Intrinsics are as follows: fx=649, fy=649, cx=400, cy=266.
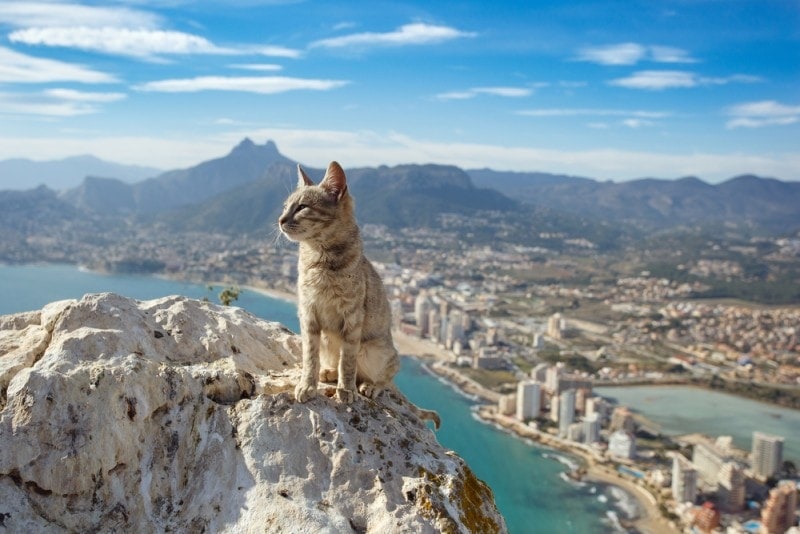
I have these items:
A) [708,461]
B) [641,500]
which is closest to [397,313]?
[708,461]

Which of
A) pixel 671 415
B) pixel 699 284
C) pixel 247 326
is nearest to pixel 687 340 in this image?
pixel 671 415

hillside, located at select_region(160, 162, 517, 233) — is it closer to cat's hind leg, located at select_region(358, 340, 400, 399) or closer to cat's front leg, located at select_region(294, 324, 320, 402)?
cat's hind leg, located at select_region(358, 340, 400, 399)

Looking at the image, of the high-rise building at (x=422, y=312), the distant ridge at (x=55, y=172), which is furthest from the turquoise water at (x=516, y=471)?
the distant ridge at (x=55, y=172)

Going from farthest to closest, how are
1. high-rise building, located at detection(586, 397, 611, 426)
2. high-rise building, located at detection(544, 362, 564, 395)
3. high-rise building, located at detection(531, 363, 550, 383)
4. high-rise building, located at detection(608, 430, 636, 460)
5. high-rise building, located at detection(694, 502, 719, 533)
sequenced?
high-rise building, located at detection(531, 363, 550, 383)
high-rise building, located at detection(544, 362, 564, 395)
high-rise building, located at detection(586, 397, 611, 426)
high-rise building, located at detection(608, 430, 636, 460)
high-rise building, located at detection(694, 502, 719, 533)

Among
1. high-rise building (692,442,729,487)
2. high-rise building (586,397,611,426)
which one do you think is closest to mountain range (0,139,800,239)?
high-rise building (586,397,611,426)

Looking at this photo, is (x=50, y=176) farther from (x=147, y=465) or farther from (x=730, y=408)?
(x=147, y=465)

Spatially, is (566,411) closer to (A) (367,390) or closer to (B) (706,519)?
(B) (706,519)
